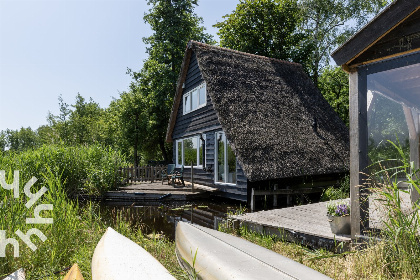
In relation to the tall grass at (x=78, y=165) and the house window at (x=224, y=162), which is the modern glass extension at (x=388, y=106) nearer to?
the house window at (x=224, y=162)

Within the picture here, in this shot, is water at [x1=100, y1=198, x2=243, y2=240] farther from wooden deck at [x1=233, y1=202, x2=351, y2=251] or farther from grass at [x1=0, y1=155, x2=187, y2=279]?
grass at [x1=0, y1=155, x2=187, y2=279]

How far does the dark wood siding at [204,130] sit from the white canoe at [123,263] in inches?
286

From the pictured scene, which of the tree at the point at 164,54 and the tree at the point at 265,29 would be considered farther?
the tree at the point at 164,54

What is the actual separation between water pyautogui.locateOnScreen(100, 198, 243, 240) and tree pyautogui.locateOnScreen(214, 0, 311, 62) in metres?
13.3

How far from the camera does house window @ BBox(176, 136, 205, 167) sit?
1540 cm

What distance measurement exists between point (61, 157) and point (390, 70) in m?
12.3

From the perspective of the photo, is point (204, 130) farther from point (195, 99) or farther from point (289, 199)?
point (289, 199)

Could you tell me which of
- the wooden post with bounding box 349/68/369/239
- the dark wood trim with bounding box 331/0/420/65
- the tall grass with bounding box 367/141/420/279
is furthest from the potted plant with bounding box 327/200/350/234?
the dark wood trim with bounding box 331/0/420/65

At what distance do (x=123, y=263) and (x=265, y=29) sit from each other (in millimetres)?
21277

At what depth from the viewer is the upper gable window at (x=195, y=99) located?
585 inches

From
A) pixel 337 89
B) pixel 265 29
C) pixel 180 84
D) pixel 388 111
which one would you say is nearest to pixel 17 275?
pixel 388 111

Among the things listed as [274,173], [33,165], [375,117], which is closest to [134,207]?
[33,165]

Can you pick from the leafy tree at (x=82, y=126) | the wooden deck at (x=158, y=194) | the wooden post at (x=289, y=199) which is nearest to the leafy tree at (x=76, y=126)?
the leafy tree at (x=82, y=126)

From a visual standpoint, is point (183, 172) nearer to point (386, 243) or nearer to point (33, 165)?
point (33, 165)
